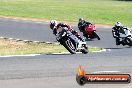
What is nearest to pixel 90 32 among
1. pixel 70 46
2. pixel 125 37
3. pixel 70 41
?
pixel 125 37

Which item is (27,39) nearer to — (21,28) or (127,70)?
(21,28)

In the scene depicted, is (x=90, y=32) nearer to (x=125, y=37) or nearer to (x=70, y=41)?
(x=125, y=37)

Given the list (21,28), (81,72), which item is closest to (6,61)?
(81,72)

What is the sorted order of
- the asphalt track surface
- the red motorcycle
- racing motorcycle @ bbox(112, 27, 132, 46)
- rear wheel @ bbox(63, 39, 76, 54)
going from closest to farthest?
the asphalt track surface, rear wheel @ bbox(63, 39, 76, 54), racing motorcycle @ bbox(112, 27, 132, 46), the red motorcycle

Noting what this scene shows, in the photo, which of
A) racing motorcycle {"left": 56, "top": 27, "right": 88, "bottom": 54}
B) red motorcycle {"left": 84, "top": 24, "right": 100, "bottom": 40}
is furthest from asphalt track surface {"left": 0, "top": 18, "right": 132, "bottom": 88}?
red motorcycle {"left": 84, "top": 24, "right": 100, "bottom": 40}

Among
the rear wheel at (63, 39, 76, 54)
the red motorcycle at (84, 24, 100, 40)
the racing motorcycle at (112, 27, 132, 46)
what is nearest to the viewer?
the rear wheel at (63, 39, 76, 54)

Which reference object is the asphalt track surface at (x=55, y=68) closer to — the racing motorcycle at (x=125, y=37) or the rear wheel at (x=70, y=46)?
the racing motorcycle at (x=125, y=37)

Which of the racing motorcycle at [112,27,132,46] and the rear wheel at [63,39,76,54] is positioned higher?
the rear wheel at [63,39,76,54]

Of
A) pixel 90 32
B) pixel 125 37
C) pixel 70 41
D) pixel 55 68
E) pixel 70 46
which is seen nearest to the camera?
pixel 55 68

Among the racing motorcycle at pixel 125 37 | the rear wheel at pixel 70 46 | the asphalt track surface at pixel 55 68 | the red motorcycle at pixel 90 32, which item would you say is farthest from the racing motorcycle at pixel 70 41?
the red motorcycle at pixel 90 32

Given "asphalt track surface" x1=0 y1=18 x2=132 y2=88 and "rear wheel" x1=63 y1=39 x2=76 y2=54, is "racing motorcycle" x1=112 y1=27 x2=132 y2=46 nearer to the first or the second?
"asphalt track surface" x1=0 y1=18 x2=132 y2=88

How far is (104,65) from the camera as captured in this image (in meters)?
16.6

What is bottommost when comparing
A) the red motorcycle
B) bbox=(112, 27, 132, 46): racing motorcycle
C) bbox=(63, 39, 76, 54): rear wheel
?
the red motorcycle

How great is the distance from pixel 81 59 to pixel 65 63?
132 centimetres
